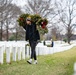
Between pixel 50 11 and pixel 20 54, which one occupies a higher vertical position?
pixel 50 11

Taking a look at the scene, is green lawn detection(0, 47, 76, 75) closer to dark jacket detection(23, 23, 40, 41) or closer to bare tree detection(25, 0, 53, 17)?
dark jacket detection(23, 23, 40, 41)

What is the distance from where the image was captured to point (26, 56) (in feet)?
49.1

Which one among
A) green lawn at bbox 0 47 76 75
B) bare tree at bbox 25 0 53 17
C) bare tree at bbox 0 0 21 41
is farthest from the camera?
bare tree at bbox 25 0 53 17

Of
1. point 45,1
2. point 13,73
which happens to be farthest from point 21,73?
point 45,1

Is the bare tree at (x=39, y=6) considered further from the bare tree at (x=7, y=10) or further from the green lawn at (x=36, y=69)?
the green lawn at (x=36, y=69)

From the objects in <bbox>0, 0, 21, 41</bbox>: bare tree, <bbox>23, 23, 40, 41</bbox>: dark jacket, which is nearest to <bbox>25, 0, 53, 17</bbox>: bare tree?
<bbox>0, 0, 21, 41</bbox>: bare tree

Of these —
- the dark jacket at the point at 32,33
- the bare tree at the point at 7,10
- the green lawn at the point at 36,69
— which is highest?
the bare tree at the point at 7,10

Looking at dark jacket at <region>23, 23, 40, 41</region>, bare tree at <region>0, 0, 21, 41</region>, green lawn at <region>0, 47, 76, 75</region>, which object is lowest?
green lawn at <region>0, 47, 76, 75</region>

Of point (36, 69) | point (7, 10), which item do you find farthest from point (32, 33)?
point (7, 10)

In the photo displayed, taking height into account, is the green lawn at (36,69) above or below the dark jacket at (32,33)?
below

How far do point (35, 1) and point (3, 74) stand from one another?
47335 millimetres

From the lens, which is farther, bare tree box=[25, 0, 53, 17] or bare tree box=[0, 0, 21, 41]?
bare tree box=[25, 0, 53, 17]

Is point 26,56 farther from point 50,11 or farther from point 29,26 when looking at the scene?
point 50,11

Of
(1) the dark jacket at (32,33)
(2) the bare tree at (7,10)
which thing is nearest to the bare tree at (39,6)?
(2) the bare tree at (7,10)
